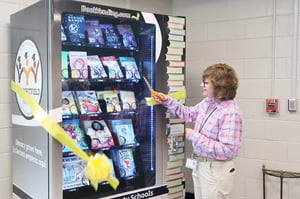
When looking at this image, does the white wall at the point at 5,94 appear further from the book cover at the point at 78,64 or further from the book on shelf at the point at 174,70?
the book on shelf at the point at 174,70

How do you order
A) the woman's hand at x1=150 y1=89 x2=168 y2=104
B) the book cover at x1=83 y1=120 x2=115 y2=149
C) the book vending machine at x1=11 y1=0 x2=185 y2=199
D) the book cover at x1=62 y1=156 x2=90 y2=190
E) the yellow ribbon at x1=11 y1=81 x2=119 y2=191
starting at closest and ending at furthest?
the yellow ribbon at x1=11 y1=81 x2=119 y2=191 < the book vending machine at x1=11 y1=0 x2=185 y2=199 < the book cover at x1=62 y1=156 x2=90 y2=190 < the book cover at x1=83 y1=120 x2=115 y2=149 < the woman's hand at x1=150 y1=89 x2=168 y2=104

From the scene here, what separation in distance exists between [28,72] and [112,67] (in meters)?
0.70

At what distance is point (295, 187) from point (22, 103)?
2.57m

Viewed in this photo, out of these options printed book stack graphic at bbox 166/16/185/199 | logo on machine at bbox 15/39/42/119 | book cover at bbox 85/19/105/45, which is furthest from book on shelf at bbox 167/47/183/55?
logo on machine at bbox 15/39/42/119

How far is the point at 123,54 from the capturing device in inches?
122

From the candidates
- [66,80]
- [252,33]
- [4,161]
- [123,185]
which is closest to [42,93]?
[66,80]

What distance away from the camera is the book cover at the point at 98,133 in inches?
111

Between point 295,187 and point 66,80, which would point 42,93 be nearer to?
point 66,80

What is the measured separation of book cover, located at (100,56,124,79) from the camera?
9.53ft

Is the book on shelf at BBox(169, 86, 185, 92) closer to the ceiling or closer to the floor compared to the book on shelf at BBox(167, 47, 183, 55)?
closer to the floor

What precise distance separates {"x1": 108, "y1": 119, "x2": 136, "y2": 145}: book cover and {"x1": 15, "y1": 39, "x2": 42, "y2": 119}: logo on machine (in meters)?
0.75

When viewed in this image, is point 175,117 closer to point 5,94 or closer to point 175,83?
point 175,83

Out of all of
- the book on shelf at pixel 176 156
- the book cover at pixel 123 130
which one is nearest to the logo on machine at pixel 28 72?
the book cover at pixel 123 130

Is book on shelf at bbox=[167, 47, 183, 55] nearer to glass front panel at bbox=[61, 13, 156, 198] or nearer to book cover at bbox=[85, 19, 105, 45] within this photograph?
glass front panel at bbox=[61, 13, 156, 198]
